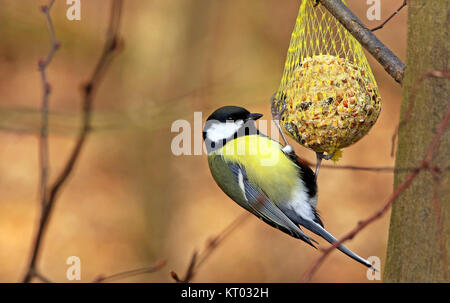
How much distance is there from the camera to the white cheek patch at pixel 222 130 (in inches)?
112

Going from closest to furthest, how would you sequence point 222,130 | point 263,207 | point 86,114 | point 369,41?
point 86,114, point 369,41, point 263,207, point 222,130

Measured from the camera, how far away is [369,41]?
2131mm

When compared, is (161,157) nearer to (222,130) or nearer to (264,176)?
(222,130)

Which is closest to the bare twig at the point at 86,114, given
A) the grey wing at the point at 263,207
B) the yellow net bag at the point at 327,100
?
the yellow net bag at the point at 327,100

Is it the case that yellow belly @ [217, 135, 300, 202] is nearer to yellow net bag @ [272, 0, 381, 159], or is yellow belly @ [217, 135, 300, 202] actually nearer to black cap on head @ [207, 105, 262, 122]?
black cap on head @ [207, 105, 262, 122]

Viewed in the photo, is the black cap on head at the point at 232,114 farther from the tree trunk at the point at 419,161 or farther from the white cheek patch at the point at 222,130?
the tree trunk at the point at 419,161

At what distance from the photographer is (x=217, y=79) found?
225 inches

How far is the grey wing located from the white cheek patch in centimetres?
14

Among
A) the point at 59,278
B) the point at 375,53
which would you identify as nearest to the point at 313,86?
the point at 375,53

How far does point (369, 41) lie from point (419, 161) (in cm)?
67

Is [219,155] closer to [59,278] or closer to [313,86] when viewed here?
[313,86]

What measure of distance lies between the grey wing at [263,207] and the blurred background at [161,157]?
2032 mm

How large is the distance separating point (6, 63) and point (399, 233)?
17.4 ft

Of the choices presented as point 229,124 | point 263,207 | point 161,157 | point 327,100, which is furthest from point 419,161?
point 161,157
